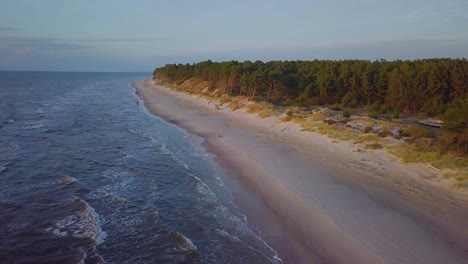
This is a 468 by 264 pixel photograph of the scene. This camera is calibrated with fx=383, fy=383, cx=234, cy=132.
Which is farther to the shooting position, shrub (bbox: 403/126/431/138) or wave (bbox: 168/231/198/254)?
shrub (bbox: 403/126/431/138)

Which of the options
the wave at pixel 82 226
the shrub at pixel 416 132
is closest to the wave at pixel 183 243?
the wave at pixel 82 226

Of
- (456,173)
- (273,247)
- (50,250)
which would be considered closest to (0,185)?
(50,250)

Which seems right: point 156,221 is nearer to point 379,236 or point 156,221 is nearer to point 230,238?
point 230,238

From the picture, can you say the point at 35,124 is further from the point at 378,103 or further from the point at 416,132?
the point at 378,103

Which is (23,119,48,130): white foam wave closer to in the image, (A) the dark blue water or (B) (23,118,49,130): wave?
(B) (23,118,49,130): wave

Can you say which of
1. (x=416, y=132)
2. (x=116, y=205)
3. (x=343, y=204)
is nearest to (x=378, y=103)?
(x=416, y=132)

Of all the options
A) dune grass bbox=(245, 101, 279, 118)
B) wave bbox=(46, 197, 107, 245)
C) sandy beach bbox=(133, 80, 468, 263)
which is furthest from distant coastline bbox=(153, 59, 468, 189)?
wave bbox=(46, 197, 107, 245)
